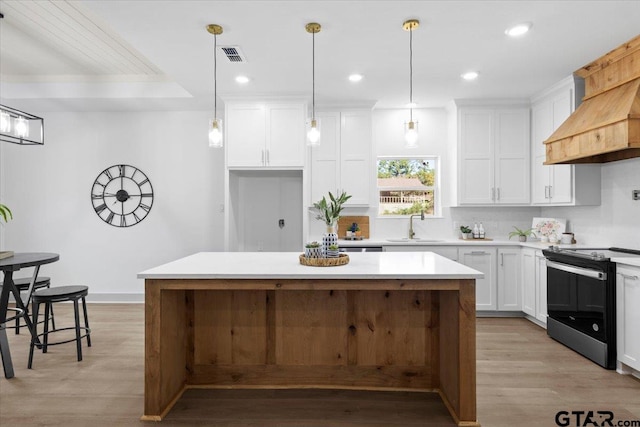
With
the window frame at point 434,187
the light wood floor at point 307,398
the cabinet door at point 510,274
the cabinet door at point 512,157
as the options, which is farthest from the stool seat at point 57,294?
the cabinet door at point 512,157

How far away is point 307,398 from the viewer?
2561mm

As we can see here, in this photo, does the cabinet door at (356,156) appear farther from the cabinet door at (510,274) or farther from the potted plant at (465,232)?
the cabinet door at (510,274)

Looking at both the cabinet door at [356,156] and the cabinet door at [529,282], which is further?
the cabinet door at [356,156]

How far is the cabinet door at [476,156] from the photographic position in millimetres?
4773

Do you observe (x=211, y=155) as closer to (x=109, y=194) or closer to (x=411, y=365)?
(x=109, y=194)

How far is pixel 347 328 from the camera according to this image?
104 inches

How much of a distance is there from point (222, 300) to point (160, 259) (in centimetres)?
306

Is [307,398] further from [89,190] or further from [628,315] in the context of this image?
[89,190]

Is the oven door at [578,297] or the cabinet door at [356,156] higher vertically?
the cabinet door at [356,156]

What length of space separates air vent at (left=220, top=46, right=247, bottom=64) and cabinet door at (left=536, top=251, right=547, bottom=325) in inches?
144

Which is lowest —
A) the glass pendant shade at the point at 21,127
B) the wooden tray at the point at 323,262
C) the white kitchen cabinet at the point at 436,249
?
the white kitchen cabinet at the point at 436,249

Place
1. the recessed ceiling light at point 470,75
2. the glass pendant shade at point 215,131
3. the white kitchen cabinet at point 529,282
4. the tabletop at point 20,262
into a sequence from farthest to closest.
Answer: the white kitchen cabinet at point 529,282 → the recessed ceiling light at point 470,75 → the glass pendant shade at point 215,131 → the tabletop at point 20,262

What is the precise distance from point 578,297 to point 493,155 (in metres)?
2.05

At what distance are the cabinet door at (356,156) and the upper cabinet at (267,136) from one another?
57 centimetres
